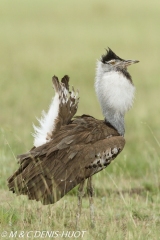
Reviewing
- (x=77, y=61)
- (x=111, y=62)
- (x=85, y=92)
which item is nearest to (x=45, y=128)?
(x=111, y=62)

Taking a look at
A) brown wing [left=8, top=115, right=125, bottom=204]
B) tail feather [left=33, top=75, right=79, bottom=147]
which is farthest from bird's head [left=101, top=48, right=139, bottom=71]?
brown wing [left=8, top=115, right=125, bottom=204]

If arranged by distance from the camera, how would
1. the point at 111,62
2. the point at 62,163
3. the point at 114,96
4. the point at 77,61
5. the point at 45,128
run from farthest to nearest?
the point at 77,61 < the point at 111,62 < the point at 114,96 < the point at 45,128 < the point at 62,163

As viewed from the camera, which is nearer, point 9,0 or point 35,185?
point 35,185

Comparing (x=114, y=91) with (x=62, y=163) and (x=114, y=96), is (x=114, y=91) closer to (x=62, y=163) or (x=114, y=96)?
(x=114, y=96)

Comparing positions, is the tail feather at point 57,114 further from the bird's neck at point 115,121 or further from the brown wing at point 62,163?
the bird's neck at point 115,121

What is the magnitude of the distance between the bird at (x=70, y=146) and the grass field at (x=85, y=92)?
0.22 metres

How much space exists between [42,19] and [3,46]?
18.3ft

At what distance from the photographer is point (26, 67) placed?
13461mm

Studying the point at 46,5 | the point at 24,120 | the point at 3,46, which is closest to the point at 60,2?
the point at 46,5

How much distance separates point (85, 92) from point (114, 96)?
6.54 meters

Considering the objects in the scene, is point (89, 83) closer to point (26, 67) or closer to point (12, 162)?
point (26, 67)

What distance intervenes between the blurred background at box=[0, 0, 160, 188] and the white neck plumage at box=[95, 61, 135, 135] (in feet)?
1.11

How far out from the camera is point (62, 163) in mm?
4637

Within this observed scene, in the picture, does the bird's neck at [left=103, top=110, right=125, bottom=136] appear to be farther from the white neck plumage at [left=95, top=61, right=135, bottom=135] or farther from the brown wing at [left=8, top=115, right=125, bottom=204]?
the brown wing at [left=8, top=115, right=125, bottom=204]
